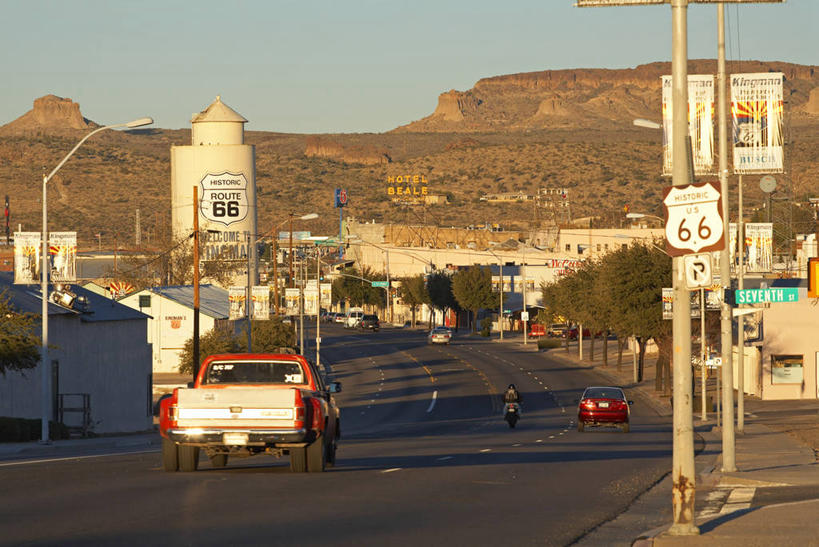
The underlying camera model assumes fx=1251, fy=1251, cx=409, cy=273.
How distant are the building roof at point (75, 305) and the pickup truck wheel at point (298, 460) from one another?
71.9 feet

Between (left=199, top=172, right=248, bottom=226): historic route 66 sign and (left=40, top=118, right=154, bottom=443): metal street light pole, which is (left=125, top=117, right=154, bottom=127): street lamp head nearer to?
(left=40, top=118, right=154, bottom=443): metal street light pole

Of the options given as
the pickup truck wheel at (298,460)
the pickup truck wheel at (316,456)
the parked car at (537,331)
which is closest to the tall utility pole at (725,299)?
the pickup truck wheel at (316,456)

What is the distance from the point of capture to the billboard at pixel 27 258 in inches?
1519

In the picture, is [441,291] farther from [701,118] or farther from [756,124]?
[701,118]

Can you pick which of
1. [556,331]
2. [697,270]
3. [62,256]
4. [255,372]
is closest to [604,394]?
[62,256]

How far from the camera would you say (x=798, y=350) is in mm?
67938

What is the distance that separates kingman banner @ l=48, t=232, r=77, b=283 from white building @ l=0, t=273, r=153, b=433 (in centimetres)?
224

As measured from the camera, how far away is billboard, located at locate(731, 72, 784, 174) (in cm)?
3544

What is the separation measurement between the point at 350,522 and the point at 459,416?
45.8 meters

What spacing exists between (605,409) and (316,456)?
25018 mm

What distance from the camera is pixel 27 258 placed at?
127 feet

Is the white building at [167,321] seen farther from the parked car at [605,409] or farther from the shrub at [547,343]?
the parked car at [605,409]

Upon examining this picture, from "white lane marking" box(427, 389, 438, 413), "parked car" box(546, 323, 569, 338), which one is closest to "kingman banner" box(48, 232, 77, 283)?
"white lane marking" box(427, 389, 438, 413)

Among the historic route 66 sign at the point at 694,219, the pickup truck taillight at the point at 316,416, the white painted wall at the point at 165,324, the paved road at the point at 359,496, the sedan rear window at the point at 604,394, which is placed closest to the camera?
the paved road at the point at 359,496
